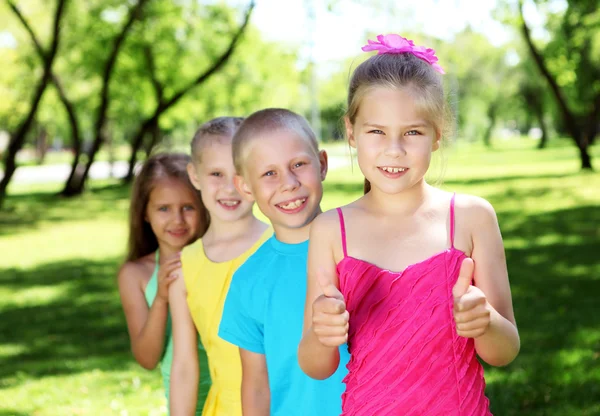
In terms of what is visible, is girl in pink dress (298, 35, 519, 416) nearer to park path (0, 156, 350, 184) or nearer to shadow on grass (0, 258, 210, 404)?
shadow on grass (0, 258, 210, 404)

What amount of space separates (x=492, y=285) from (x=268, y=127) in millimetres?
1066

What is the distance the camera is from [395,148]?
6.81 ft

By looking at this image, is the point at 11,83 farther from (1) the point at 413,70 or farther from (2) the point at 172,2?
(1) the point at 413,70

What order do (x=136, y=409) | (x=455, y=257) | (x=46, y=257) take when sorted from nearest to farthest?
(x=455, y=257), (x=136, y=409), (x=46, y=257)

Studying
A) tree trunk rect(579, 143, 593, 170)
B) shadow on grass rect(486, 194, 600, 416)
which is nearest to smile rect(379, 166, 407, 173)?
shadow on grass rect(486, 194, 600, 416)

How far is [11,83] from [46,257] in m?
28.7

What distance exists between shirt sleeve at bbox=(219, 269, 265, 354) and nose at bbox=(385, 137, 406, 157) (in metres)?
0.80

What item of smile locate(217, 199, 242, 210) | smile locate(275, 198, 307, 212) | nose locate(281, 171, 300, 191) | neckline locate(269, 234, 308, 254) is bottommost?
neckline locate(269, 234, 308, 254)

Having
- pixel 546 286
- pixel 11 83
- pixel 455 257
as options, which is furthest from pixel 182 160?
pixel 11 83

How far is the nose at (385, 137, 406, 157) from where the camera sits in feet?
6.81

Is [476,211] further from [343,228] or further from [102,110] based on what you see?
[102,110]

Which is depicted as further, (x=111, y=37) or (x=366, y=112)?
(x=111, y=37)

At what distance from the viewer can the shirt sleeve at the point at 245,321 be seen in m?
2.62

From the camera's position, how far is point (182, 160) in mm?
3865
